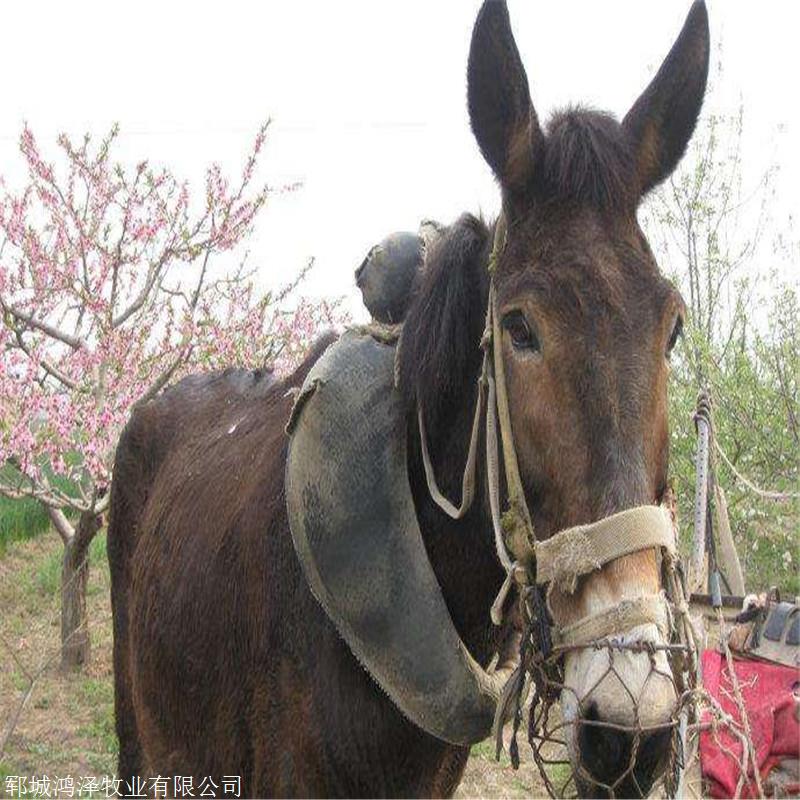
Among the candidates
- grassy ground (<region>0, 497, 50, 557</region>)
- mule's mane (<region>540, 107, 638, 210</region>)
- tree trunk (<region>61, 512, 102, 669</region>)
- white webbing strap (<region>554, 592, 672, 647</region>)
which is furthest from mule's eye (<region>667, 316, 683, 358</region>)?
grassy ground (<region>0, 497, 50, 557</region>)

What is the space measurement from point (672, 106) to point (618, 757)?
138cm

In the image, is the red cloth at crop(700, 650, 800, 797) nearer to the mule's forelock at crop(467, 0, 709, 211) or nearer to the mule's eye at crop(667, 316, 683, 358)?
the mule's eye at crop(667, 316, 683, 358)

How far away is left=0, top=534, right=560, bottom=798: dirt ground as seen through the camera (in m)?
4.87

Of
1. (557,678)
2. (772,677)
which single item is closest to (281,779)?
(557,678)

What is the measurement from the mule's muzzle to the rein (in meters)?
0.14

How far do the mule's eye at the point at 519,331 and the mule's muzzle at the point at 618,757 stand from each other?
657 mm

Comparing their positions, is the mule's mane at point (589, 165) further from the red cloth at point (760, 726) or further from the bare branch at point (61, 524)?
the bare branch at point (61, 524)

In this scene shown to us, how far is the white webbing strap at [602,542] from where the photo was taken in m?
1.34

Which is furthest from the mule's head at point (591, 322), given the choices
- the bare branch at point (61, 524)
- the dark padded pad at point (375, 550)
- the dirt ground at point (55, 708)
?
the bare branch at point (61, 524)

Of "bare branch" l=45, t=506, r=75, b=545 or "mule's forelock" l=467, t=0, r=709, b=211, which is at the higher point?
"mule's forelock" l=467, t=0, r=709, b=211

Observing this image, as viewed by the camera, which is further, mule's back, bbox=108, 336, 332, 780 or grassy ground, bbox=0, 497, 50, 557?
grassy ground, bbox=0, 497, 50, 557

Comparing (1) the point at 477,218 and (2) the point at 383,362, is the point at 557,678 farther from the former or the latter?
(1) the point at 477,218

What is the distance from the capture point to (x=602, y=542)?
52.9 inches

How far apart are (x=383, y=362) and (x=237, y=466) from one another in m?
0.76
